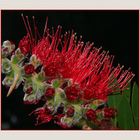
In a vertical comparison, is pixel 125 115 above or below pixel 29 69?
below

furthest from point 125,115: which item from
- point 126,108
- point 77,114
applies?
point 77,114

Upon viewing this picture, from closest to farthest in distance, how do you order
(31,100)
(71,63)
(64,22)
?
1. (31,100)
2. (71,63)
3. (64,22)

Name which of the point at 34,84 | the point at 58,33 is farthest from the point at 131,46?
the point at 34,84

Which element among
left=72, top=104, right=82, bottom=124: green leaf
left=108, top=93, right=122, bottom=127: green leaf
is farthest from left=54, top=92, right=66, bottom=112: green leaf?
left=108, top=93, right=122, bottom=127: green leaf

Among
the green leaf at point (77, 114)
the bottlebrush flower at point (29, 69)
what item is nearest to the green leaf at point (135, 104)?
the green leaf at point (77, 114)

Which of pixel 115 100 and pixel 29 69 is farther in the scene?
pixel 115 100

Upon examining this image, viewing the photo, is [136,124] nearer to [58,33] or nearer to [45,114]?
[45,114]

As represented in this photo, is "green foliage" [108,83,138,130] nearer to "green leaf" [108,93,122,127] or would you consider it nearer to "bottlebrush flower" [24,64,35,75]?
"green leaf" [108,93,122,127]

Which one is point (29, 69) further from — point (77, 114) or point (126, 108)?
point (126, 108)
